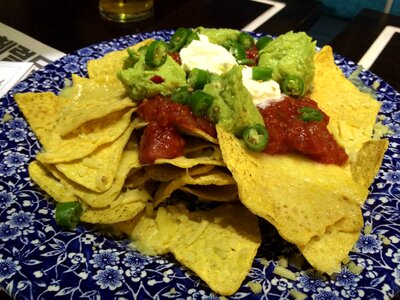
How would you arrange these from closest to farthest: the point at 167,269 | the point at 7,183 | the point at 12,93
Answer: the point at 167,269 → the point at 7,183 → the point at 12,93

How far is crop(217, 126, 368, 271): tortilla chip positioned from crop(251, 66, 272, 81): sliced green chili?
1.17 feet

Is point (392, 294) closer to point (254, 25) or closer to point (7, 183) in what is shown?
point (7, 183)

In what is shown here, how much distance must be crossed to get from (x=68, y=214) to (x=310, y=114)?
1044mm

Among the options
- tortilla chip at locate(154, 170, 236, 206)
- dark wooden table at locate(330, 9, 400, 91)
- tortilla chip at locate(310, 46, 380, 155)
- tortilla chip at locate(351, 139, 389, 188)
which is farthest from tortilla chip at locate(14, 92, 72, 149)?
dark wooden table at locate(330, 9, 400, 91)

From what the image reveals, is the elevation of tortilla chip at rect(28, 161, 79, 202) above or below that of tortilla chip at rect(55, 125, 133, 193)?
below

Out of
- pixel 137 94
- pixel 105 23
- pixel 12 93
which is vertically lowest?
pixel 105 23

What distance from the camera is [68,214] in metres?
1.70

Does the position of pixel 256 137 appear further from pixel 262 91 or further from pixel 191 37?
pixel 191 37


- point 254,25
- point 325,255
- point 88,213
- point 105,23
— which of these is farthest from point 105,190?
point 254,25

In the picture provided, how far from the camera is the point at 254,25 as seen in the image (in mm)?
3686

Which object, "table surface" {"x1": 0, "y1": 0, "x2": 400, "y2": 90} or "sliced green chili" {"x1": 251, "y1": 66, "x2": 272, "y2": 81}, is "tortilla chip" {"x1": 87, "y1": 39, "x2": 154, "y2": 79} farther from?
"table surface" {"x1": 0, "y1": 0, "x2": 400, "y2": 90}

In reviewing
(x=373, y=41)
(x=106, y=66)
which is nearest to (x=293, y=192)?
(x=106, y=66)

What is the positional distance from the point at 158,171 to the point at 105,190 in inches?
8.8

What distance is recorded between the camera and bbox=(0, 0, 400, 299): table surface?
331 centimetres
